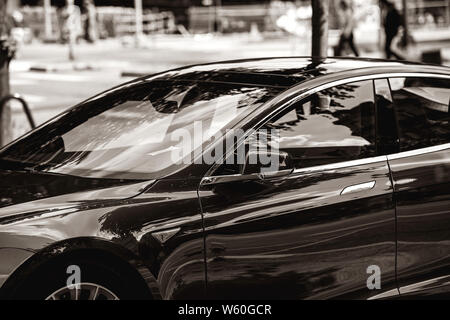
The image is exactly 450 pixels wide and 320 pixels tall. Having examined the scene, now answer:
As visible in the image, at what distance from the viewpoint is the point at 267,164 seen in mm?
3988

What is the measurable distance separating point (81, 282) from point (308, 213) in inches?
42.3

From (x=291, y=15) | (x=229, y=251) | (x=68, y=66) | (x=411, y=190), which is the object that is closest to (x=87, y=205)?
(x=229, y=251)

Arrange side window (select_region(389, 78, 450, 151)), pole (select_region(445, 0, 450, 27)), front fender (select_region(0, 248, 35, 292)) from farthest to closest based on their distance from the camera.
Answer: pole (select_region(445, 0, 450, 27)), side window (select_region(389, 78, 450, 151)), front fender (select_region(0, 248, 35, 292))

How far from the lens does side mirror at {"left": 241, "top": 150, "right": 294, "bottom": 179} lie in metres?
3.96

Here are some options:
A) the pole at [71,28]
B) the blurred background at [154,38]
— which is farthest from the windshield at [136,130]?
the pole at [71,28]

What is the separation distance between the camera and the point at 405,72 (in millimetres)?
4688

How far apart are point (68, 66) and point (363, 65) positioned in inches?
763

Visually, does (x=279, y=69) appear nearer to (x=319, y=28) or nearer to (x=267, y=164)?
(x=267, y=164)

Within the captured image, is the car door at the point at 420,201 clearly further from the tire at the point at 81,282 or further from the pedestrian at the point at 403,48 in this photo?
the pedestrian at the point at 403,48

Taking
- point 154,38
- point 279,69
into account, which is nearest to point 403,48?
point 279,69

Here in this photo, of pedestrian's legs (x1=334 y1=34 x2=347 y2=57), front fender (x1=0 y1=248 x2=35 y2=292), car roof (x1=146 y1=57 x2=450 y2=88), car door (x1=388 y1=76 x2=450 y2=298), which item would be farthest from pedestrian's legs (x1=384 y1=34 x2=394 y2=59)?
front fender (x1=0 y1=248 x2=35 y2=292)

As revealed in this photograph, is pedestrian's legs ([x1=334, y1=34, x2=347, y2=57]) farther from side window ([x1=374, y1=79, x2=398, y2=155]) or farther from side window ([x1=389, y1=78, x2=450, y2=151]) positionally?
side window ([x1=374, y1=79, x2=398, y2=155])

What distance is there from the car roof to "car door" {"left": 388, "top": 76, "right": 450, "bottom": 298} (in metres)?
0.19

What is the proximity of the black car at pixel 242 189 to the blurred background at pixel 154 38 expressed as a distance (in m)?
3.44
